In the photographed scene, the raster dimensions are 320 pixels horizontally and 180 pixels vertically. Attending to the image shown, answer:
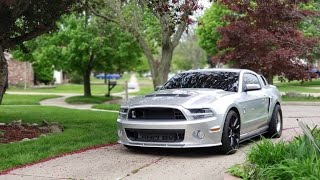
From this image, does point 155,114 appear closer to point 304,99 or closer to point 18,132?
point 18,132

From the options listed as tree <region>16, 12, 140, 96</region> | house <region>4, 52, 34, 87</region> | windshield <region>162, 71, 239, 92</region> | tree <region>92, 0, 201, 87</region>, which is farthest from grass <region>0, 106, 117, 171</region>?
house <region>4, 52, 34, 87</region>

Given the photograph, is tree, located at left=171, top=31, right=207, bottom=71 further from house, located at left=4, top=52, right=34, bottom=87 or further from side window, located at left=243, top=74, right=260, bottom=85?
side window, located at left=243, top=74, right=260, bottom=85

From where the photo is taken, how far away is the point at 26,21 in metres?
11.9

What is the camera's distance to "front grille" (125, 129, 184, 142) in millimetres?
8031

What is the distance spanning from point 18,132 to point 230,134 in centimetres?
490

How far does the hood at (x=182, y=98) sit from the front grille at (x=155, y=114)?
0.10 meters

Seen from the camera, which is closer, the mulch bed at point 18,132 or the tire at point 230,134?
the tire at point 230,134

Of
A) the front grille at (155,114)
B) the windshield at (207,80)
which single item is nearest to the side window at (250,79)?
the windshield at (207,80)

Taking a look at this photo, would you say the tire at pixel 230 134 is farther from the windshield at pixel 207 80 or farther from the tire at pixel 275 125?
the tire at pixel 275 125

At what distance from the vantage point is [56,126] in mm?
11836

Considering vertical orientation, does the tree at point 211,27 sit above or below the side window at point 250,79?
above

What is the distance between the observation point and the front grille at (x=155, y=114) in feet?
26.5

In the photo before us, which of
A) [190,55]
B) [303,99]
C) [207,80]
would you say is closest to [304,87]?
[303,99]

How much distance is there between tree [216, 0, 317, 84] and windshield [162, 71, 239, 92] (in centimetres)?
1033
